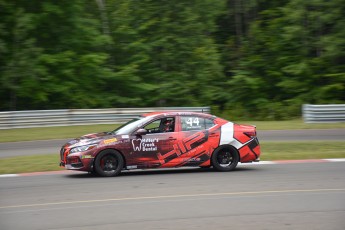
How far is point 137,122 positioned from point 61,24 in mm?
20055

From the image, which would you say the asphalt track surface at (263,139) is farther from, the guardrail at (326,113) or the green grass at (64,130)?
the guardrail at (326,113)

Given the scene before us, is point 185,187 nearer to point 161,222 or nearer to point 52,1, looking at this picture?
point 161,222

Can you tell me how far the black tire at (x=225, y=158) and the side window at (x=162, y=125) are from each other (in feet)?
4.09

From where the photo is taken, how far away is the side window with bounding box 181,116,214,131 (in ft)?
44.4

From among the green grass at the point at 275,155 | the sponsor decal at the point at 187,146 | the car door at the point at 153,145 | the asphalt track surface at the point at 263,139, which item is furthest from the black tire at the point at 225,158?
the asphalt track surface at the point at 263,139

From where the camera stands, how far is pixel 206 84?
3612 cm

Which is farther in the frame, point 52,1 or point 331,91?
A: point 331,91

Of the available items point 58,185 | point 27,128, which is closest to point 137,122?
point 58,185

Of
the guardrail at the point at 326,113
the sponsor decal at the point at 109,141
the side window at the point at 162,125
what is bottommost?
the sponsor decal at the point at 109,141

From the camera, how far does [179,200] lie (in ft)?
32.9

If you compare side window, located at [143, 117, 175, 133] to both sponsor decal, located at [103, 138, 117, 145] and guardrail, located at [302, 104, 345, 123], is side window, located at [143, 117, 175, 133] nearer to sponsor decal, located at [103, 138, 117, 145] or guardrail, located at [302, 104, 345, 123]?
sponsor decal, located at [103, 138, 117, 145]

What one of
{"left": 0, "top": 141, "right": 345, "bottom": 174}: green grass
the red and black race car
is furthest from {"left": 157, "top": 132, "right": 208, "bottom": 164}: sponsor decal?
{"left": 0, "top": 141, "right": 345, "bottom": 174}: green grass

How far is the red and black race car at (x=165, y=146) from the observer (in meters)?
12.8

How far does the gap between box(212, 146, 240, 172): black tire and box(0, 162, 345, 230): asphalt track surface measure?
11.6 inches
